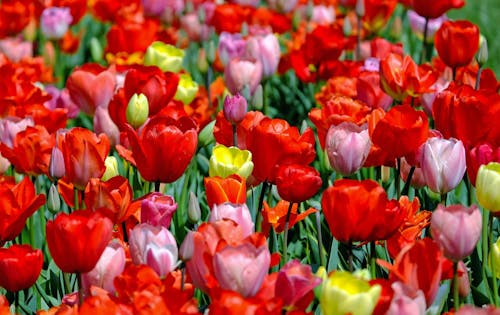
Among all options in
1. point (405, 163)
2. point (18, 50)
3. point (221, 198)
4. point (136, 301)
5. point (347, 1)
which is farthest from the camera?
point (347, 1)

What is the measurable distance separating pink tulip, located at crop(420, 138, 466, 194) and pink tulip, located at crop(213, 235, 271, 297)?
2.19ft

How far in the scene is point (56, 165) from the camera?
2418mm

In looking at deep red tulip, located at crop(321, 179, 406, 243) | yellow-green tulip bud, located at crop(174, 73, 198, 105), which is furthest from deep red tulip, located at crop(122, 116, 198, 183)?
yellow-green tulip bud, located at crop(174, 73, 198, 105)

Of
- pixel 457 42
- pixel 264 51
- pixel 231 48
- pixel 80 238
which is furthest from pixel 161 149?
pixel 231 48

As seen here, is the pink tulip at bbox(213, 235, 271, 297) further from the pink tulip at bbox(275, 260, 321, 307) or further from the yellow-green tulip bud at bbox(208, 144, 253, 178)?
the yellow-green tulip bud at bbox(208, 144, 253, 178)

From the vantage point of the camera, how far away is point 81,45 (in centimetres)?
529

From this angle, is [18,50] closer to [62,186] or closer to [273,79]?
[273,79]

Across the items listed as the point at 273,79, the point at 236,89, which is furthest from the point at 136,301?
the point at 273,79

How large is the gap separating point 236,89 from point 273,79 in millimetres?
1200

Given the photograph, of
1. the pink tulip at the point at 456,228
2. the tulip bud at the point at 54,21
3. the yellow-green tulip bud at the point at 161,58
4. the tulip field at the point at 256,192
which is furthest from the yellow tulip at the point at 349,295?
the tulip bud at the point at 54,21

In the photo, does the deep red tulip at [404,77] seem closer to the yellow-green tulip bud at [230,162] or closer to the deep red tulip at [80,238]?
the yellow-green tulip bud at [230,162]

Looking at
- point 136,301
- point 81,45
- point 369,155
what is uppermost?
point 136,301

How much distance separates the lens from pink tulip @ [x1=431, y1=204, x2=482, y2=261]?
1804mm

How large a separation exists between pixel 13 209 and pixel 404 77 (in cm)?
129
